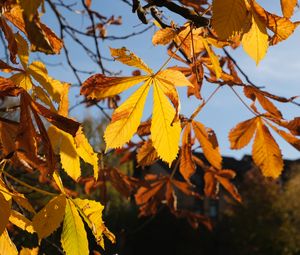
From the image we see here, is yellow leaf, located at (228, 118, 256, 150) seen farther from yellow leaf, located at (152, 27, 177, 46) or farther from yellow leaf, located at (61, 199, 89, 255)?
yellow leaf, located at (61, 199, 89, 255)

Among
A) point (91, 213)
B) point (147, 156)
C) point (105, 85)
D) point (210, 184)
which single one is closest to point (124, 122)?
point (105, 85)

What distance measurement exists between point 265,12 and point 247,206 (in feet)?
42.3

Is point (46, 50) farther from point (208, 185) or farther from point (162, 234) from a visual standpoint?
point (162, 234)

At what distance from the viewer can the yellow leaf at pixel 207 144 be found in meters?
1.33

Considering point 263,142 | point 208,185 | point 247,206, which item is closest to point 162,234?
point 247,206

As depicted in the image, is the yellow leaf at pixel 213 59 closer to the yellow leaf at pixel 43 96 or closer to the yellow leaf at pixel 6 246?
the yellow leaf at pixel 43 96

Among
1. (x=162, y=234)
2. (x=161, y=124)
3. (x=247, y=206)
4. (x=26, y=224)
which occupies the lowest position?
(x=162, y=234)

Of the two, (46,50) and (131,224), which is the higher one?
(46,50)

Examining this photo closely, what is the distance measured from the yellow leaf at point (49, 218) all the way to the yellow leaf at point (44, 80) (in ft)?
0.61

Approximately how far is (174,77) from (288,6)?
22cm

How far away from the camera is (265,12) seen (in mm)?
811

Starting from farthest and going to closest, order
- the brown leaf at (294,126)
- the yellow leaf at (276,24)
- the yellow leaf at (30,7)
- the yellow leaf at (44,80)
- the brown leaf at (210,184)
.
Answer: the brown leaf at (210,184)
the brown leaf at (294,126)
the yellow leaf at (44,80)
the yellow leaf at (276,24)
the yellow leaf at (30,7)

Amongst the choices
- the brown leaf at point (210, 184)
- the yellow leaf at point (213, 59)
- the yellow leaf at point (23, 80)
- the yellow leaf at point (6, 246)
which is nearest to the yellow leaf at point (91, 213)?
the yellow leaf at point (6, 246)

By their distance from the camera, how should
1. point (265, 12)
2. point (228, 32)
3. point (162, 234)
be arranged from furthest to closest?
point (162, 234), point (265, 12), point (228, 32)
